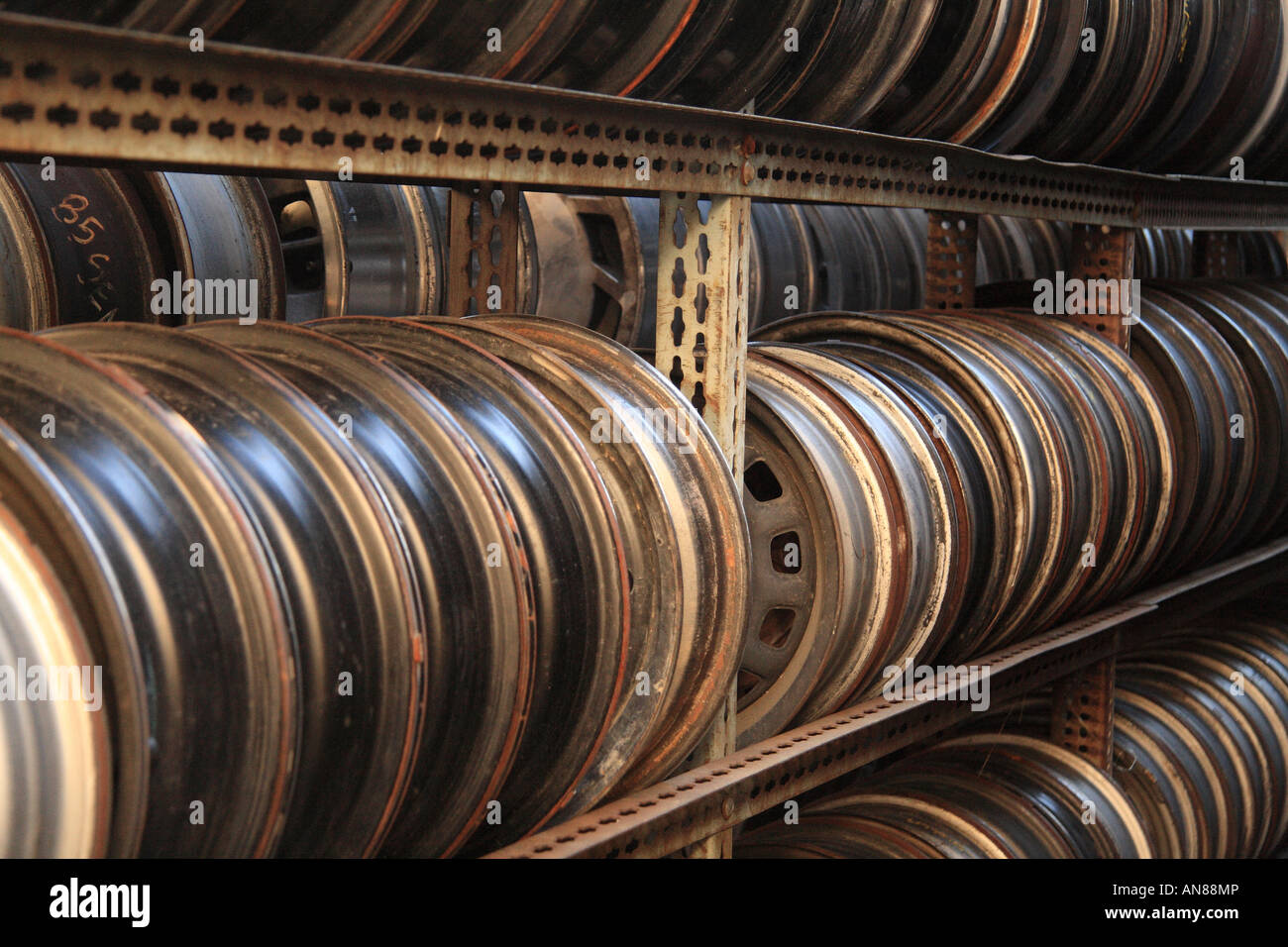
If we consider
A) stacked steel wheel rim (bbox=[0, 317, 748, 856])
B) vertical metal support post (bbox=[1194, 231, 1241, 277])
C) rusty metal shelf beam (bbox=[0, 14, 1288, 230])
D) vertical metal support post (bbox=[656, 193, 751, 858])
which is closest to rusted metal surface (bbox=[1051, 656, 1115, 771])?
rusty metal shelf beam (bbox=[0, 14, 1288, 230])

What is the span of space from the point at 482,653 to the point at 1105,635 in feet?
6.84

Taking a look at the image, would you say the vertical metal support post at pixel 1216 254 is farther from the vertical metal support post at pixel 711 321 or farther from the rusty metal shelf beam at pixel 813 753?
the vertical metal support post at pixel 711 321

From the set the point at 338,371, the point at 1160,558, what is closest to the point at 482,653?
the point at 338,371

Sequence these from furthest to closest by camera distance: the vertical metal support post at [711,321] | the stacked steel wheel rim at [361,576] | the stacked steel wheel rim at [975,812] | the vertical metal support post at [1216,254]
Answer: the vertical metal support post at [1216,254]
the stacked steel wheel rim at [975,812]
the vertical metal support post at [711,321]
the stacked steel wheel rim at [361,576]

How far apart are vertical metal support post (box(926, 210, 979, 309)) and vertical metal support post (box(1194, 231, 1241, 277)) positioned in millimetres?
2149

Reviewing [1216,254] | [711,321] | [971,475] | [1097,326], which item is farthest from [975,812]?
[1216,254]

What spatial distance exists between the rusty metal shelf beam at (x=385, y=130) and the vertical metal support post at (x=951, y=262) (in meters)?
0.91

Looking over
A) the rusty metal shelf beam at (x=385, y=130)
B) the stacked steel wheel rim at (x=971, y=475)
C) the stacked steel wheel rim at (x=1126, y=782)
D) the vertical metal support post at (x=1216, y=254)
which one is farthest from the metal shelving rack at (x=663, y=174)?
the vertical metal support post at (x=1216, y=254)

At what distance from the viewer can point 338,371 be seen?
1.58 m

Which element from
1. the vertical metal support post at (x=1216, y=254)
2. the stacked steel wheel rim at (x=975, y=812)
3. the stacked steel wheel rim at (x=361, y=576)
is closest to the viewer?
the stacked steel wheel rim at (x=361, y=576)

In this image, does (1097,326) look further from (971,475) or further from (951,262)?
(971,475)

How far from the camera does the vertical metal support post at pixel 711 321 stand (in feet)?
6.61

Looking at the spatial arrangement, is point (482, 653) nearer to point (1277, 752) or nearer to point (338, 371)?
point (338, 371)

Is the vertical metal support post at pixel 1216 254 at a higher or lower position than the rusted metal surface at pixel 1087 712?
higher
